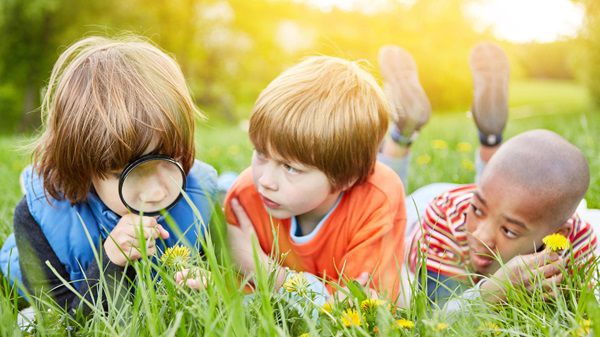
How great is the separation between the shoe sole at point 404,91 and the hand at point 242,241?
43.2 inches

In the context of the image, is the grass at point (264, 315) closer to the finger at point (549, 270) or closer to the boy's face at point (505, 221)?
the finger at point (549, 270)

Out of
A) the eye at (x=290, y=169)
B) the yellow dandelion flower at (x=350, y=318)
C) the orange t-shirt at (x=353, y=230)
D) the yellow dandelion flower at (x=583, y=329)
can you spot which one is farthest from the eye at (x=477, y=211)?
the yellow dandelion flower at (x=350, y=318)

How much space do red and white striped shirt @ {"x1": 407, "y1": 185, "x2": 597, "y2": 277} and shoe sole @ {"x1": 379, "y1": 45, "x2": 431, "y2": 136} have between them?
62 cm

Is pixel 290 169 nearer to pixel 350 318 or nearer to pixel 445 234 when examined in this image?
pixel 445 234

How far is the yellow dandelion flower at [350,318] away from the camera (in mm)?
1509

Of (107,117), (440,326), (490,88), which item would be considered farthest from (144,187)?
(490,88)

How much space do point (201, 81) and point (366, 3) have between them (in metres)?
6.24

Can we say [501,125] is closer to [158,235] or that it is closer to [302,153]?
[302,153]

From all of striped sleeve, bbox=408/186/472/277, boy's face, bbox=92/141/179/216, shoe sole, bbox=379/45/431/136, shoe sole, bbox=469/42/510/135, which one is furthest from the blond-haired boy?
shoe sole, bbox=469/42/510/135

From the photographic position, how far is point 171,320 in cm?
159

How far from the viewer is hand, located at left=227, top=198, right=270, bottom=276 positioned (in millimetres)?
2332

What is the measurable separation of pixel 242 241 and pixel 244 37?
19.3 meters

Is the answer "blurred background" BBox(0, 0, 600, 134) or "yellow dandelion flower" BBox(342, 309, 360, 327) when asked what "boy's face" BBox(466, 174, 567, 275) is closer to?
"yellow dandelion flower" BBox(342, 309, 360, 327)

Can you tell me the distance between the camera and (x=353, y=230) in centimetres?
246
